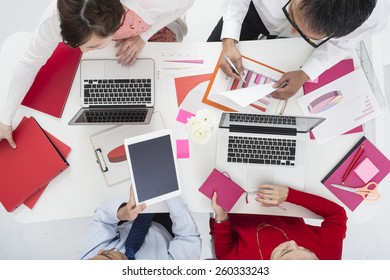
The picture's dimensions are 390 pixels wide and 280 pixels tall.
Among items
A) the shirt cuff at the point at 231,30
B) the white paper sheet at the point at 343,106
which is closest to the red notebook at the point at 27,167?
the shirt cuff at the point at 231,30

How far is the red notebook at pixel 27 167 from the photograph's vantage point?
4.19 ft

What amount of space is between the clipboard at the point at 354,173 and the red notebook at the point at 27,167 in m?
1.01

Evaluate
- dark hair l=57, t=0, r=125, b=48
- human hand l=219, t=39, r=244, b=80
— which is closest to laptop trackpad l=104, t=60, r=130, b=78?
dark hair l=57, t=0, r=125, b=48

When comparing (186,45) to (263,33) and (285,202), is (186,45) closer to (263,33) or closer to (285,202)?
(263,33)

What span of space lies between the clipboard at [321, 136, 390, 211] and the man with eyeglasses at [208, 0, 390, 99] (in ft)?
1.06

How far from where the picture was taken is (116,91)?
51.4 inches

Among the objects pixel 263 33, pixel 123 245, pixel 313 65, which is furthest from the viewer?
pixel 263 33

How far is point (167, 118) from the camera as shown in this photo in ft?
4.35

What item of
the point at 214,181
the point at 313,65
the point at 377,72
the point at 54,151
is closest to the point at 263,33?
the point at 313,65

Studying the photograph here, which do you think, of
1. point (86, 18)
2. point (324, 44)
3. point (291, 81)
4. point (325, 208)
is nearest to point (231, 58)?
point (291, 81)

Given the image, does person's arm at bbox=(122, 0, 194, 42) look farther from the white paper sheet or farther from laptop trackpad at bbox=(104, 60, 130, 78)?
the white paper sheet

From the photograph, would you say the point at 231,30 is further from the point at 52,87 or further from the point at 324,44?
the point at 52,87

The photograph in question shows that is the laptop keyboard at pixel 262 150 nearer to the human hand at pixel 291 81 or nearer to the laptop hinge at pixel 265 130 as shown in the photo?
the laptop hinge at pixel 265 130

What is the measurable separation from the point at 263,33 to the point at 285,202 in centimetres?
78
